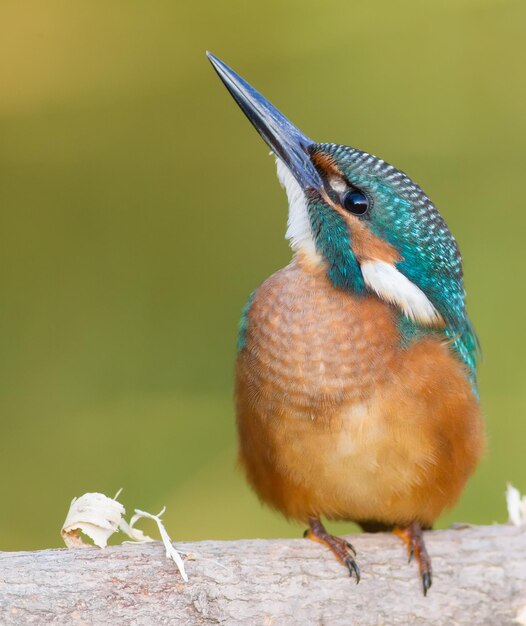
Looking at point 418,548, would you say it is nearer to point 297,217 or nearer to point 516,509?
point 516,509

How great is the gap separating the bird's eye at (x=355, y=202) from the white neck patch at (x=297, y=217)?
5.0 inches

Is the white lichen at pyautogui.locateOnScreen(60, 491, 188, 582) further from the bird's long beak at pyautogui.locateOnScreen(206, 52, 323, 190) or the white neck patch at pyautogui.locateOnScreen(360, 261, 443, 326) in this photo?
the bird's long beak at pyautogui.locateOnScreen(206, 52, 323, 190)

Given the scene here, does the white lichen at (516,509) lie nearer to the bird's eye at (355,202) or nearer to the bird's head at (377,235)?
the bird's head at (377,235)

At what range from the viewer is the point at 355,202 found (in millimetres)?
2939

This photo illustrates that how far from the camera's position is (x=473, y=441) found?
10.00 ft

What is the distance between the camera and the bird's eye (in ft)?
9.59

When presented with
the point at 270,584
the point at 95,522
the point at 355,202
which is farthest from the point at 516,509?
the point at 95,522

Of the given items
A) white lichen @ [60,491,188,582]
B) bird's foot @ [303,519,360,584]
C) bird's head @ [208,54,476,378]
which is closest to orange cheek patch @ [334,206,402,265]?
bird's head @ [208,54,476,378]

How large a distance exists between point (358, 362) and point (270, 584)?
0.59m

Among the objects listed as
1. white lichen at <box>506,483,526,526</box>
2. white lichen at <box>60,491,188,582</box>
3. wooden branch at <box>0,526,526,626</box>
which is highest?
white lichen at <box>506,483,526,526</box>

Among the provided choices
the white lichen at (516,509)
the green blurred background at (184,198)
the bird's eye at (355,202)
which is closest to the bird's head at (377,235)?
the bird's eye at (355,202)

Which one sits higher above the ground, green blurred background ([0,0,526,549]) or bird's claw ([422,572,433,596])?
green blurred background ([0,0,526,549])

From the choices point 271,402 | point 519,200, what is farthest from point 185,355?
point 271,402

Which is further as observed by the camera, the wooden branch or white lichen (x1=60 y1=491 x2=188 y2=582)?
white lichen (x1=60 y1=491 x2=188 y2=582)
